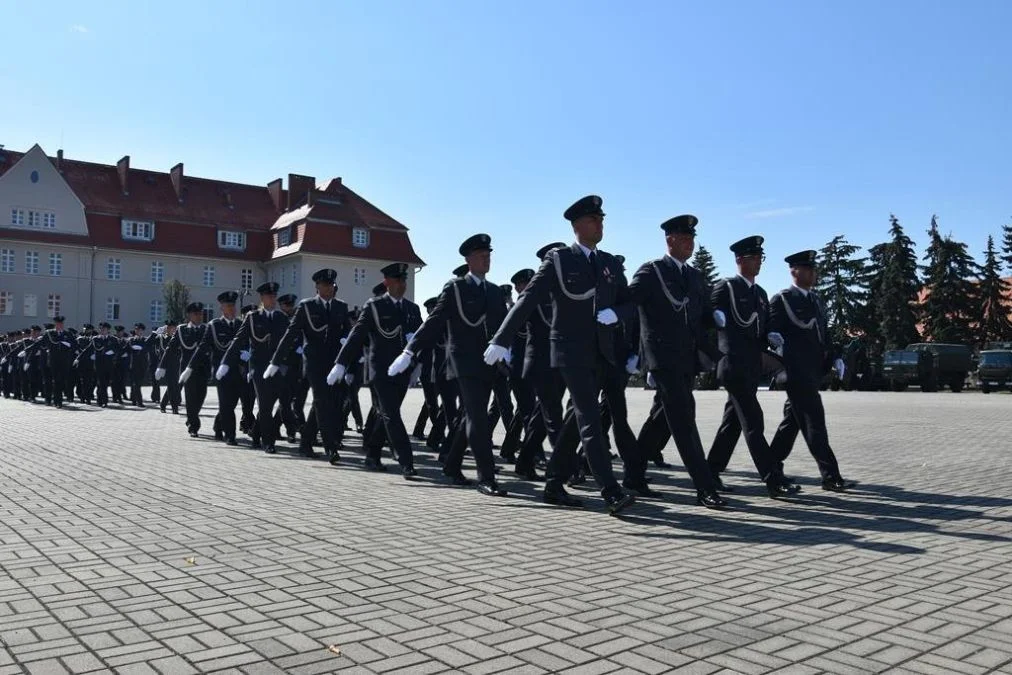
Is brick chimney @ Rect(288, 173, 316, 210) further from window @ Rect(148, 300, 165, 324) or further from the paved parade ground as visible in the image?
the paved parade ground

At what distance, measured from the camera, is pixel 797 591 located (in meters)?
4.59

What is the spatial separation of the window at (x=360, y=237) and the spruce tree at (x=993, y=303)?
43739 millimetres

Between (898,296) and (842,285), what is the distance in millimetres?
8285

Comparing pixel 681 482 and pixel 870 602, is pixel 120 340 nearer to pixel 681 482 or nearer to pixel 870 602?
pixel 681 482

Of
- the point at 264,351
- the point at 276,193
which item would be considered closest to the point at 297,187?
the point at 276,193

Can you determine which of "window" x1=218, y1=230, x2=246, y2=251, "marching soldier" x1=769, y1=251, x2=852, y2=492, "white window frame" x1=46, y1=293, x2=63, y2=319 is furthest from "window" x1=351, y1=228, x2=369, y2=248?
"marching soldier" x1=769, y1=251, x2=852, y2=492

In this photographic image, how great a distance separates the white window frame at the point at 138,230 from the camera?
68.5m

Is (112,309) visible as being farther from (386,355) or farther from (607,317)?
(607,317)

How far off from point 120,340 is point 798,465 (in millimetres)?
19929

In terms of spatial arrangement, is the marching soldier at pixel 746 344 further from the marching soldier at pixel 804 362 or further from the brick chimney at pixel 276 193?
the brick chimney at pixel 276 193

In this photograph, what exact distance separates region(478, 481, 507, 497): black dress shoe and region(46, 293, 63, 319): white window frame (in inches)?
2557

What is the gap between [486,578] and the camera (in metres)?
4.78

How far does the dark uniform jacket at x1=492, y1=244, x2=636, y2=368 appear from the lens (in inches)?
275

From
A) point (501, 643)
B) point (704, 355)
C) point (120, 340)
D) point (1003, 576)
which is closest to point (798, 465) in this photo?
point (704, 355)
